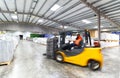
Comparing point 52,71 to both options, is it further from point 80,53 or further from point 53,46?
point 53,46

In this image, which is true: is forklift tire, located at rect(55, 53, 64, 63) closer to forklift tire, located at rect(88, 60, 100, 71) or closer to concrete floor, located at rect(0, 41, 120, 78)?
concrete floor, located at rect(0, 41, 120, 78)

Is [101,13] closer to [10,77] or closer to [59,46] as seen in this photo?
[59,46]

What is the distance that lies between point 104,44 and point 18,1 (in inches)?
408

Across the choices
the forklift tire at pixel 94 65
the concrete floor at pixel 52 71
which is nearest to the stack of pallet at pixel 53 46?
the concrete floor at pixel 52 71

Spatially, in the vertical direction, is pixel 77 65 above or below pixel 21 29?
below

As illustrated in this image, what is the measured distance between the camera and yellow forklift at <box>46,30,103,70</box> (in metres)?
5.24

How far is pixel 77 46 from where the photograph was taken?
5957mm

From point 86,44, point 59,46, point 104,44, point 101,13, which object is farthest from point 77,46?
point 104,44

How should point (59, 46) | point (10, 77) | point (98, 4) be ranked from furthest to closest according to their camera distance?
point (98, 4)
point (59, 46)
point (10, 77)

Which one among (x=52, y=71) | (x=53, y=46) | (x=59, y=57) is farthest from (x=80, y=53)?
(x=53, y=46)

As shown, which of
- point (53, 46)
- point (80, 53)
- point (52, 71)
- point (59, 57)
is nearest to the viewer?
point (52, 71)

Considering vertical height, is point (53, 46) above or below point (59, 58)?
above

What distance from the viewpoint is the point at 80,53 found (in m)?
5.65

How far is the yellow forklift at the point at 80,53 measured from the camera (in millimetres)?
5237
